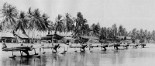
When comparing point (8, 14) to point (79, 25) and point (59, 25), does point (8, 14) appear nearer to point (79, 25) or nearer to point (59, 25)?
point (59, 25)

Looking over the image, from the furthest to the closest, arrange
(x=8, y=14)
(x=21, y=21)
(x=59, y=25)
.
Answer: (x=59, y=25) → (x=21, y=21) → (x=8, y=14)

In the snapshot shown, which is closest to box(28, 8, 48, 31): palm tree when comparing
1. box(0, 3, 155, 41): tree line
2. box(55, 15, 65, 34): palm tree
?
box(0, 3, 155, 41): tree line

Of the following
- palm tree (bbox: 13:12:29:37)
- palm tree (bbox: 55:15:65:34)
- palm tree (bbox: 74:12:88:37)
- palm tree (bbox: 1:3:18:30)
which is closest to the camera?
palm tree (bbox: 1:3:18:30)

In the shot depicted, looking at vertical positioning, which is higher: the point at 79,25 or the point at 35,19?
the point at 35,19

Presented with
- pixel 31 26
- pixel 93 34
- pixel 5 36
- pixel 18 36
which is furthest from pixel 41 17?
pixel 93 34

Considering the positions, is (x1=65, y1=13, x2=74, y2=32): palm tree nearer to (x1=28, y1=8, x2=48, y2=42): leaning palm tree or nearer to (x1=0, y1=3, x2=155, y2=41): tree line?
(x1=0, y1=3, x2=155, y2=41): tree line

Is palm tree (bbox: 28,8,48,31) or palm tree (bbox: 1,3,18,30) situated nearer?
palm tree (bbox: 1,3,18,30)

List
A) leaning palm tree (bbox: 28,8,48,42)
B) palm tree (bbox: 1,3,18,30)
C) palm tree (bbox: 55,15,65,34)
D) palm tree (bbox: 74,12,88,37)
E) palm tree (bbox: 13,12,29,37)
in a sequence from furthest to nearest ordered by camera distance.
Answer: palm tree (bbox: 74,12,88,37) < palm tree (bbox: 55,15,65,34) < leaning palm tree (bbox: 28,8,48,42) < palm tree (bbox: 13,12,29,37) < palm tree (bbox: 1,3,18,30)

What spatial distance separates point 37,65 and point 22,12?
72572 mm

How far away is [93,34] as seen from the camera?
171 metres

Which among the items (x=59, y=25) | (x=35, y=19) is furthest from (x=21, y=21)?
(x=59, y=25)

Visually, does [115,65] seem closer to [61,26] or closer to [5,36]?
[5,36]

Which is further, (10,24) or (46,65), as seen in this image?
(10,24)

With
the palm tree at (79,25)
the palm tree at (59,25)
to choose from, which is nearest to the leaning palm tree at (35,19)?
the palm tree at (59,25)
